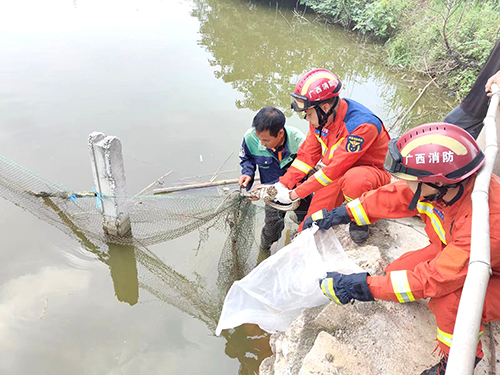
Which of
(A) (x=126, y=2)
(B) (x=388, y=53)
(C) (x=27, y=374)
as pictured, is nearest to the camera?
(C) (x=27, y=374)

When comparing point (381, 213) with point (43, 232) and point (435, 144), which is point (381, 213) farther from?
point (43, 232)

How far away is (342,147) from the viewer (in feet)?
9.20

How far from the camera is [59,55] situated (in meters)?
8.38

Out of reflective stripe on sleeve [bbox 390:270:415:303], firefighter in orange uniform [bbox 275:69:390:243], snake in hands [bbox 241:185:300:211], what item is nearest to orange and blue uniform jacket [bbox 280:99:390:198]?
firefighter in orange uniform [bbox 275:69:390:243]

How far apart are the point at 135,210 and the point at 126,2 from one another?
12.3 m

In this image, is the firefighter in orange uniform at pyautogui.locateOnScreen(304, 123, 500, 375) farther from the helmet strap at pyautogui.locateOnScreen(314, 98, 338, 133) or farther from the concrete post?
the concrete post

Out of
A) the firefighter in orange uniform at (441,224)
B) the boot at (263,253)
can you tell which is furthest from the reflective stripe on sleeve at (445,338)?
the boot at (263,253)

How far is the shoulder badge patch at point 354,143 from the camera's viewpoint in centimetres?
272

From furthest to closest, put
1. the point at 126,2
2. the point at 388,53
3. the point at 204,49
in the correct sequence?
1. the point at 126,2
2. the point at 388,53
3. the point at 204,49

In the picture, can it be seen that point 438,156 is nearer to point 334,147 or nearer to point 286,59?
point 334,147

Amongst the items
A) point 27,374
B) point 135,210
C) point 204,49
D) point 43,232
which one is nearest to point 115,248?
point 135,210

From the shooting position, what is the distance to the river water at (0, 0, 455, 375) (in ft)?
10.4

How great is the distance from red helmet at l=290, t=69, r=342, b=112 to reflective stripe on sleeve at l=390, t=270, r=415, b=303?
139cm

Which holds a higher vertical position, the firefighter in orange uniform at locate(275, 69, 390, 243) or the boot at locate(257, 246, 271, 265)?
the firefighter in orange uniform at locate(275, 69, 390, 243)
